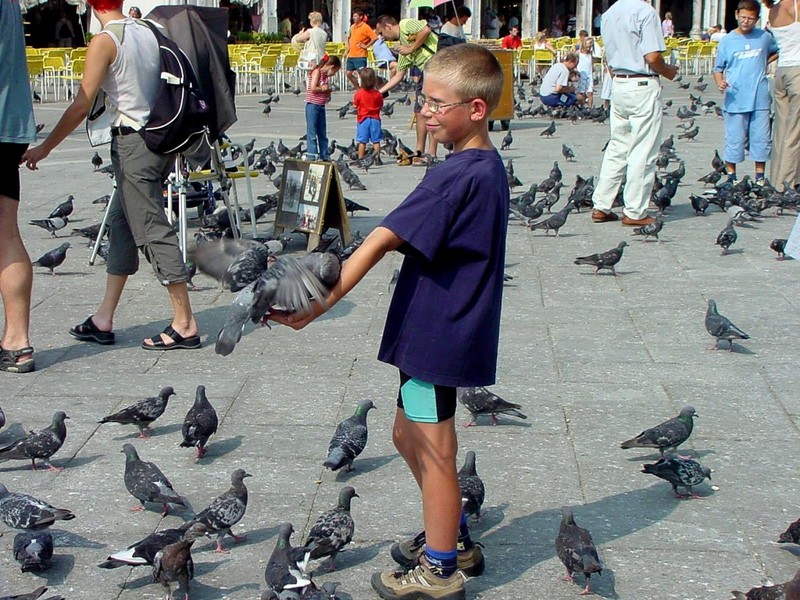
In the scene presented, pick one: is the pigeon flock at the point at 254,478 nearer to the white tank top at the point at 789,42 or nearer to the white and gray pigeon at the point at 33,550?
the white and gray pigeon at the point at 33,550

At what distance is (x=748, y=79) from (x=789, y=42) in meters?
0.63

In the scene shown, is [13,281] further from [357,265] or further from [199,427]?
[357,265]

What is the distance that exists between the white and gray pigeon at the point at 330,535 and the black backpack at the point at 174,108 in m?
3.08

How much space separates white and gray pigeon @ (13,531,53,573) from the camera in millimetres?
3836

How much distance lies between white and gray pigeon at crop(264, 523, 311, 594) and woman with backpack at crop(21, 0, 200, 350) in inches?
116

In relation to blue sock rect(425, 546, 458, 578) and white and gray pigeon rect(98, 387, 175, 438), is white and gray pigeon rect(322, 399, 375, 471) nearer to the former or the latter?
white and gray pigeon rect(98, 387, 175, 438)

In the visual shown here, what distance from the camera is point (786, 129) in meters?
11.2

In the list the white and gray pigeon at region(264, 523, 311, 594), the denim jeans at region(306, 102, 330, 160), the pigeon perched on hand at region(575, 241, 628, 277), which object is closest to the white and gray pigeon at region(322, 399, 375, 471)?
the white and gray pigeon at region(264, 523, 311, 594)

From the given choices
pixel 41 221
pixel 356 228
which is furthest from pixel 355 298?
pixel 41 221

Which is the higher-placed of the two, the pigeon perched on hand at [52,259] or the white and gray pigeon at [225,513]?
the pigeon perched on hand at [52,259]

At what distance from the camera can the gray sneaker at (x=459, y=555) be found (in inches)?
151

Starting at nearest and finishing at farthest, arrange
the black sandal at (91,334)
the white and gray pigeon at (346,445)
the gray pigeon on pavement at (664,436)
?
the white and gray pigeon at (346,445)
the gray pigeon on pavement at (664,436)
the black sandal at (91,334)

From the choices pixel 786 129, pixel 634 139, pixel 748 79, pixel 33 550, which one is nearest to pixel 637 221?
pixel 634 139

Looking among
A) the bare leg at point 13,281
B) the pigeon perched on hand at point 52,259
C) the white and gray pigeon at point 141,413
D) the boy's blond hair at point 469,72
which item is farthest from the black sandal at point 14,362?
the boy's blond hair at point 469,72
